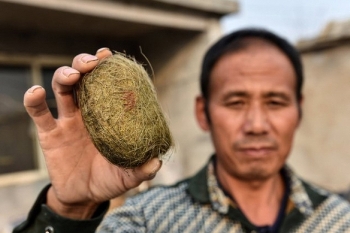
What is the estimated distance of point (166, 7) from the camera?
160 inches

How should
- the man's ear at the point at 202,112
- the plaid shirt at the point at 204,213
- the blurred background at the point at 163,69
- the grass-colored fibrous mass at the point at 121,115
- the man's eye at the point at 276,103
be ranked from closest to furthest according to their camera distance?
the grass-colored fibrous mass at the point at 121,115, the plaid shirt at the point at 204,213, the man's eye at the point at 276,103, the man's ear at the point at 202,112, the blurred background at the point at 163,69

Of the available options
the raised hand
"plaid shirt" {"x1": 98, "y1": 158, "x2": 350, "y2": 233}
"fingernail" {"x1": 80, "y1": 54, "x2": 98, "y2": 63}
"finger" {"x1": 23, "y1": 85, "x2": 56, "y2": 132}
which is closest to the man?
"plaid shirt" {"x1": 98, "y1": 158, "x2": 350, "y2": 233}

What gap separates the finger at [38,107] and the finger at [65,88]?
0.04m

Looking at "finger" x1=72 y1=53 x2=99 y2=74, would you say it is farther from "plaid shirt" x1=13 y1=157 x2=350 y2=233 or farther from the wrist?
"plaid shirt" x1=13 y1=157 x2=350 y2=233

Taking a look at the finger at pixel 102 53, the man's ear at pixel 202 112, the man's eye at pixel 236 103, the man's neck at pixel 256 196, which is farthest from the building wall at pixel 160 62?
the finger at pixel 102 53

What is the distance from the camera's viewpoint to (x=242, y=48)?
186 cm

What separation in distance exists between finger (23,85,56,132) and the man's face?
80 centimetres

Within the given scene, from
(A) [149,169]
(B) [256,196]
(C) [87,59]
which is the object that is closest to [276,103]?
(B) [256,196]

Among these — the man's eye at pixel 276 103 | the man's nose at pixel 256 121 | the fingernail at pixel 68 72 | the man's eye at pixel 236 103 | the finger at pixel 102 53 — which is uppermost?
the finger at pixel 102 53

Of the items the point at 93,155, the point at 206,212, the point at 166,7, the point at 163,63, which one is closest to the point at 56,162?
the point at 93,155

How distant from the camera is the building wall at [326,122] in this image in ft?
15.0

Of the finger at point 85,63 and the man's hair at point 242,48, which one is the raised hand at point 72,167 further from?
the man's hair at point 242,48

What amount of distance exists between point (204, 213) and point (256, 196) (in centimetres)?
30

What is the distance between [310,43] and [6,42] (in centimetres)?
332
